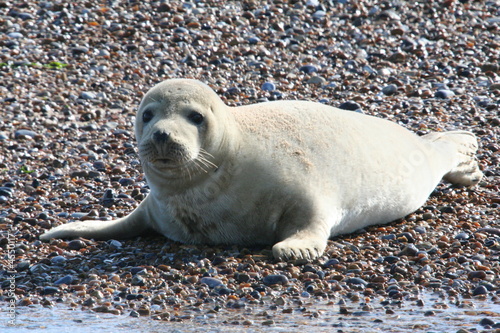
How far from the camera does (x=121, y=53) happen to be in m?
10.4

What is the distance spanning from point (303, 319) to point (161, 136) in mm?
1460

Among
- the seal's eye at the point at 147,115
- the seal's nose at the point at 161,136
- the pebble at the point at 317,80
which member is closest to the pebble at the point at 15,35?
the pebble at the point at 317,80

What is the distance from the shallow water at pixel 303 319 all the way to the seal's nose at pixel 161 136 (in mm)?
1124

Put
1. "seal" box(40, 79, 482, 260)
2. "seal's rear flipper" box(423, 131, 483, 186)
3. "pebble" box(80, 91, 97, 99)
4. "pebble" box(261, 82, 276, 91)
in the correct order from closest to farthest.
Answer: "seal" box(40, 79, 482, 260), "seal's rear flipper" box(423, 131, 483, 186), "pebble" box(80, 91, 97, 99), "pebble" box(261, 82, 276, 91)

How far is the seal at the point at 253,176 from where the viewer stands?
547 cm

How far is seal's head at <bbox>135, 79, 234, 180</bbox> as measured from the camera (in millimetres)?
5266

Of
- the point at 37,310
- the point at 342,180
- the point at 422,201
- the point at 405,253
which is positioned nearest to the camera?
the point at 37,310

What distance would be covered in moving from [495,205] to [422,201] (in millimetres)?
570

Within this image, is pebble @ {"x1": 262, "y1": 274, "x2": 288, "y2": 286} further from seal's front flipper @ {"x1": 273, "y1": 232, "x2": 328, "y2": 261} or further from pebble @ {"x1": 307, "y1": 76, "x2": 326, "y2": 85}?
pebble @ {"x1": 307, "y1": 76, "x2": 326, "y2": 85}

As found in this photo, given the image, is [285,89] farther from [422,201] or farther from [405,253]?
[405,253]

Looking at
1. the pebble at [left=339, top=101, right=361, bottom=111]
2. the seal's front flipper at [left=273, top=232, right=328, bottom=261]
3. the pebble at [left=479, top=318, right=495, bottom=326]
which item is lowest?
the seal's front flipper at [left=273, top=232, right=328, bottom=261]

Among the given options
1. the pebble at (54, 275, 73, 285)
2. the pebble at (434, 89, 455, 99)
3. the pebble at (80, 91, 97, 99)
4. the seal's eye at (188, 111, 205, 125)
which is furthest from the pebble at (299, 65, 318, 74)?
the pebble at (54, 275, 73, 285)

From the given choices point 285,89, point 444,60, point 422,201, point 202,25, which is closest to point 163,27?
point 202,25

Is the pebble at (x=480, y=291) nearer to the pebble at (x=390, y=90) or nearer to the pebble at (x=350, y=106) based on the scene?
the pebble at (x=350, y=106)
